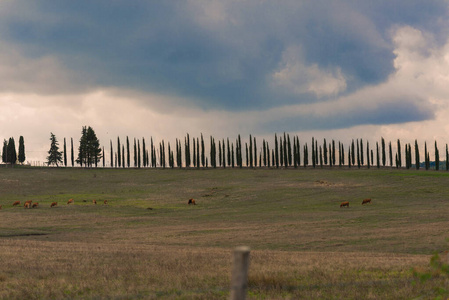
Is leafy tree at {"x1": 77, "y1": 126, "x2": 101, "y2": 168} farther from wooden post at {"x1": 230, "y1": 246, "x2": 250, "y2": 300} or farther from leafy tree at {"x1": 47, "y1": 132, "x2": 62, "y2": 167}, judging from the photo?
wooden post at {"x1": 230, "y1": 246, "x2": 250, "y2": 300}

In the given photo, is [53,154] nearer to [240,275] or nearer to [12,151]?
[12,151]

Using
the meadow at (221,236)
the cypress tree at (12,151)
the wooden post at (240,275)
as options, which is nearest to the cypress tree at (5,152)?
the cypress tree at (12,151)

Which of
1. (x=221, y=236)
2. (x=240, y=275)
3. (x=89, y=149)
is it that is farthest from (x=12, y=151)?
(x=240, y=275)

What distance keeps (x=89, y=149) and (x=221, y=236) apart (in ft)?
408

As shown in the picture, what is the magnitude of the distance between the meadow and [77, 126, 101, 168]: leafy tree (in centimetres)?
4322

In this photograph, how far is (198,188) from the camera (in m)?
89.1

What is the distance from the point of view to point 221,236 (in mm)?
35656

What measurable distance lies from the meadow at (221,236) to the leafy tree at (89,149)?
4322cm

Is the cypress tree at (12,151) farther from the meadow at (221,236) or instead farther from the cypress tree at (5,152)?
the meadow at (221,236)

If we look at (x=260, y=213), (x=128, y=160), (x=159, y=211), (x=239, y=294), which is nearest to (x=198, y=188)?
(x=159, y=211)

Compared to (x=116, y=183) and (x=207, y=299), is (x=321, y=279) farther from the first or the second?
(x=116, y=183)

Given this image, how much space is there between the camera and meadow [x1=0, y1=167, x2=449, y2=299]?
519 inches

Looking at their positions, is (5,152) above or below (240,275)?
above

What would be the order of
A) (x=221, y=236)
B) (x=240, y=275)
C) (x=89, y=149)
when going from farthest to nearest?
(x=89, y=149) → (x=221, y=236) → (x=240, y=275)
